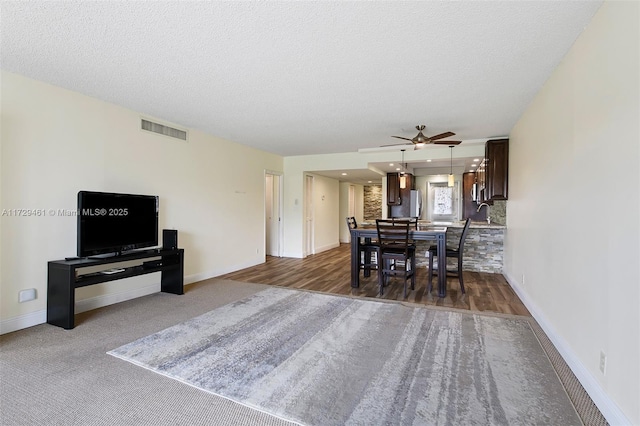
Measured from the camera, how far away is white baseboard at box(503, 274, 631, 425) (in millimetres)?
1694

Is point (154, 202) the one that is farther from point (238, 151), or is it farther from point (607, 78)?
point (607, 78)

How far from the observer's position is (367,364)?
2.39m

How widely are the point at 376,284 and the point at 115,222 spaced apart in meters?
3.74

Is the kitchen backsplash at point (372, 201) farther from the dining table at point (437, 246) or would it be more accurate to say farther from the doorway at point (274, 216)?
the dining table at point (437, 246)

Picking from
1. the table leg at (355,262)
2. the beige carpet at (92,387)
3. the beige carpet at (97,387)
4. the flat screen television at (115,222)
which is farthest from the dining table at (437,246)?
the flat screen television at (115,222)

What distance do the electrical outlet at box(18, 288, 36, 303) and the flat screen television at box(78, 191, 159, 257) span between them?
560 millimetres

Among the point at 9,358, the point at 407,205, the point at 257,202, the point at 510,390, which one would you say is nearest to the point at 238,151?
the point at 257,202

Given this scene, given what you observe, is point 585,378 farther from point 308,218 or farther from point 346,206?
point 346,206

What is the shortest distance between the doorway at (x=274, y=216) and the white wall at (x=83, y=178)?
191cm

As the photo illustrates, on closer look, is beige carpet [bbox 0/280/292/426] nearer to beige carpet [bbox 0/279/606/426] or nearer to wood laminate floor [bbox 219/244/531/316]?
beige carpet [bbox 0/279/606/426]

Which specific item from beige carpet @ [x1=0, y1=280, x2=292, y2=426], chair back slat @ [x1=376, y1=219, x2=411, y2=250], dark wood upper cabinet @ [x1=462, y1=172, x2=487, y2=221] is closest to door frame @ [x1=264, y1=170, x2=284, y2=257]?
chair back slat @ [x1=376, y1=219, x2=411, y2=250]

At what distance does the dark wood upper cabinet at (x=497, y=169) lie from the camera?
5.19m

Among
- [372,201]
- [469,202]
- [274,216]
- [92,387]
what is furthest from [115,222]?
[372,201]

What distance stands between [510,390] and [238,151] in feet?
17.9
